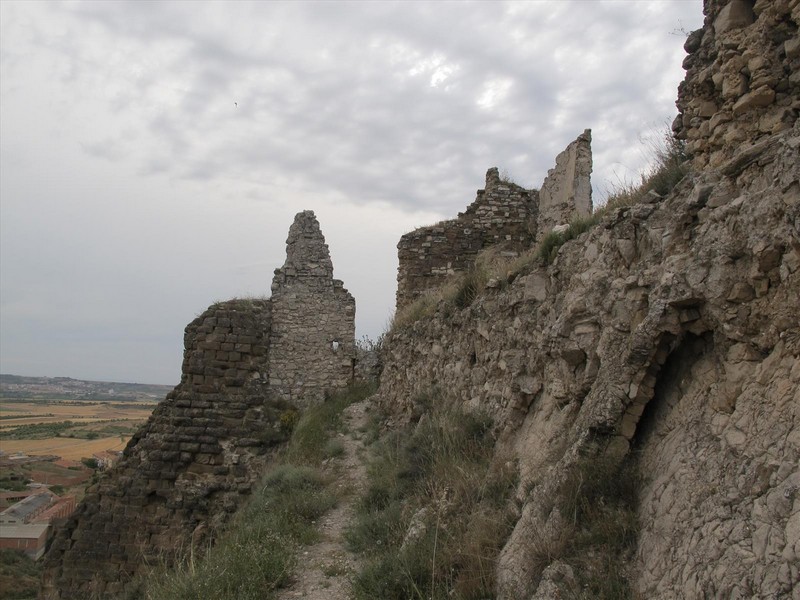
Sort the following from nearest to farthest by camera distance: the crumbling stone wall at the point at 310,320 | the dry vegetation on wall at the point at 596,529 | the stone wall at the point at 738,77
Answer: the dry vegetation on wall at the point at 596,529 < the stone wall at the point at 738,77 < the crumbling stone wall at the point at 310,320

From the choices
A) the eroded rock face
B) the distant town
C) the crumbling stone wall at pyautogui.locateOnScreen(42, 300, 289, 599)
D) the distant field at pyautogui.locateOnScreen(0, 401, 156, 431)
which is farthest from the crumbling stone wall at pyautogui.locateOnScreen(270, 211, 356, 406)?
A: the distant field at pyautogui.locateOnScreen(0, 401, 156, 431)

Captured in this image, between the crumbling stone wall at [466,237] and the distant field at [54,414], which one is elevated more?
the crumbling stone wall at [466,237]

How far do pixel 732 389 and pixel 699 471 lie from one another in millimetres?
423

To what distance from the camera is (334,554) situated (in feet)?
19.1

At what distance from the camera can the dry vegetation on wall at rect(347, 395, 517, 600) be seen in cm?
411

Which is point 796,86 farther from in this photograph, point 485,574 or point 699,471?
point 485,574

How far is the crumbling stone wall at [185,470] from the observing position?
1020 cm

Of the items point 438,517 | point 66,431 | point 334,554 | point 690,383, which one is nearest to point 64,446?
point 66,431

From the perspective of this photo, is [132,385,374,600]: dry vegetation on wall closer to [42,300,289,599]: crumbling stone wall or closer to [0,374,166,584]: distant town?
[42,300,289,599]: crumbling stone wall

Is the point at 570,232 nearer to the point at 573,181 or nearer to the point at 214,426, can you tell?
the point at 573,181

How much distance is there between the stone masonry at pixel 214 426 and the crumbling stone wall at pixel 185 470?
0.7 inches

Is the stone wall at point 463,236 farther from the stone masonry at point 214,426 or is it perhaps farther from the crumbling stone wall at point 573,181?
the crumbling stone wall at point 573,181

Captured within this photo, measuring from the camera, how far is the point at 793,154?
291 cm

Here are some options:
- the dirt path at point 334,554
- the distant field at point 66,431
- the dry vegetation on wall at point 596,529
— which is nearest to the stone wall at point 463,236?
the dirt path at point 334,554
